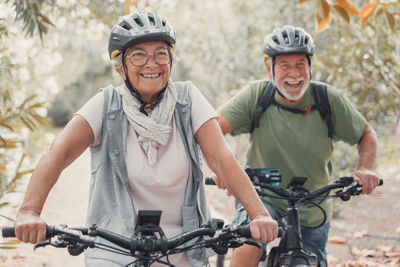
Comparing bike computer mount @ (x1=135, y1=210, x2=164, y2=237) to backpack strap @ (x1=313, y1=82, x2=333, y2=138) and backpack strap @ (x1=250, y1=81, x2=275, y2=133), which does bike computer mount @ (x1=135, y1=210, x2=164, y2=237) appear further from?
backpack strap @ (x1=313, y1=82, x2=333, y2=138)

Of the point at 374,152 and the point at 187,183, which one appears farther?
the point at 374,152

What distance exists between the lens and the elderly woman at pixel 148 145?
3.14m

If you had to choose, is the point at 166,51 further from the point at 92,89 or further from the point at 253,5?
the point at 92,89

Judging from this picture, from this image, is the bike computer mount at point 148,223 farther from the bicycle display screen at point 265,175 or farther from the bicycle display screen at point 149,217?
the bicycle display screen at point 265,175

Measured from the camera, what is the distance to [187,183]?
324 cm

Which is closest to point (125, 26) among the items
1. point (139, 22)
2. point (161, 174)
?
point (139, 22)

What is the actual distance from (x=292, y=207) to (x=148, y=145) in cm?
116

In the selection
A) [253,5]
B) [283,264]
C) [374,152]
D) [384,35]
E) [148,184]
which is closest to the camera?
[148,184]

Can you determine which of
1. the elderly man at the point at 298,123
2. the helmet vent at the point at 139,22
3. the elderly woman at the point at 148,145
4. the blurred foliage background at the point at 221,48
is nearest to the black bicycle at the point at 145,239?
the elderly woman at the point at 148,145

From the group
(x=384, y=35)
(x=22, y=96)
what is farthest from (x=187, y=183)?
(x=22, y=96)

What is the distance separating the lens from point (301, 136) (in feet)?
14.5

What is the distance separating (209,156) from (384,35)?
4.76m

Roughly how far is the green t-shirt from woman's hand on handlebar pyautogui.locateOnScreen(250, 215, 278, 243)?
1.48 meters

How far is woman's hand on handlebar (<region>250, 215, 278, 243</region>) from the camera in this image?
2840 mm
